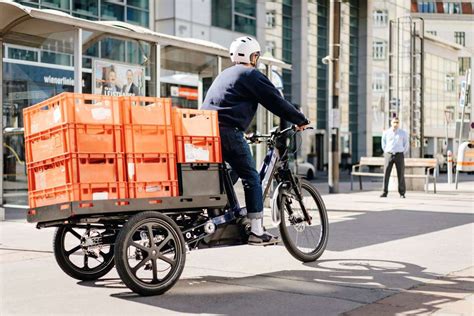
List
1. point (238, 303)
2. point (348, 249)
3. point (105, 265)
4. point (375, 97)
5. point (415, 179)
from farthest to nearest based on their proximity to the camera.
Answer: point (375, 97), point (415, 179), point (348, 249), point (105, 265), point (238, 303)

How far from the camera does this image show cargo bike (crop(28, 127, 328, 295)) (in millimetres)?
5117

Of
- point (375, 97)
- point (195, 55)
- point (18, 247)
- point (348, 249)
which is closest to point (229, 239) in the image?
point (348, 249)

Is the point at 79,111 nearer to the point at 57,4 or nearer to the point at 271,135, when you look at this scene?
the point at 271,135

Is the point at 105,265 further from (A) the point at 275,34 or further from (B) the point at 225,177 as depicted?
(A) the point at 275,34

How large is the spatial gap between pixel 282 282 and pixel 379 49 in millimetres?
47956

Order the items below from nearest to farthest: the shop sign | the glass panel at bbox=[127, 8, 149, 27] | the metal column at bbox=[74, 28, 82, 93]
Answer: the metal column at bbox=[74, 28, 82, 93] < the shop sign < the glass panel at bbox=[127, 8, 149, 27]

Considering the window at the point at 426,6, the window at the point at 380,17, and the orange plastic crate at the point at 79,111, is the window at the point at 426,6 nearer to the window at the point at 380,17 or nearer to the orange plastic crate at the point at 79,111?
the window at the point at 380,17

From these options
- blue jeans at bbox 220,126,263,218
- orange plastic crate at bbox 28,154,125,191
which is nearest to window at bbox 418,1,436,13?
blue jeans at bbox 220,126,263,218

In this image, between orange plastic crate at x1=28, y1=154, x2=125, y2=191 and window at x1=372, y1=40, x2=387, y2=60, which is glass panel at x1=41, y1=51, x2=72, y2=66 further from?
window at x1=372, y1=40, x2=387, y2=60

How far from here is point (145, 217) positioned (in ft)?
17.0

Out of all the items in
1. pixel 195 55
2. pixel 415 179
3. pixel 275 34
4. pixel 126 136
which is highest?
pixel 275 34

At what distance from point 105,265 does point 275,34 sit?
117 feet

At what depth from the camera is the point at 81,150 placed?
5.02 meters

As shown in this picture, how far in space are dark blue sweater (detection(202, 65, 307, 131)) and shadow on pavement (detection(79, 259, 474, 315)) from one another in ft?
4.47
